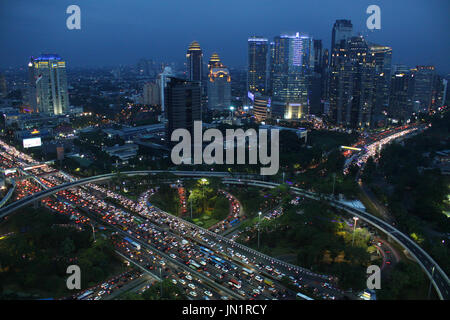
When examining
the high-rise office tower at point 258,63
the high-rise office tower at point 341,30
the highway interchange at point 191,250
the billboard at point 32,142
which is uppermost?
the high-rise office tower at point 341,30

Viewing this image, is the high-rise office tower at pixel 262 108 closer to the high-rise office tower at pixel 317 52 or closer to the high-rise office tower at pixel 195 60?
the high-rise office tower at pixel 195 60

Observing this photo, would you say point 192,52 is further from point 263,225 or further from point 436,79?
point 263,225

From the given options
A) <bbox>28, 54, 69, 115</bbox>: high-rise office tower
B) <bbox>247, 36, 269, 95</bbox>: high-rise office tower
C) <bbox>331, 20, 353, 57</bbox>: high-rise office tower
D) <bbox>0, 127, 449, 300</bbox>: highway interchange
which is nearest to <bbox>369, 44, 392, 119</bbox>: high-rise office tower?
<bbox>331, 20, 353, 57</bbox>: high-rise office tower

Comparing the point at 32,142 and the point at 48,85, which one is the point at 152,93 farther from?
the point at 32,142

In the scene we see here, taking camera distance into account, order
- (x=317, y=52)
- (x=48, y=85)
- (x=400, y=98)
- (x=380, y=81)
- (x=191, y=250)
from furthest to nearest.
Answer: (x=317, y=52)
(x=400, y=98)
(x=380, y=81)
(x=48, y=85)
(x=191, y=250)

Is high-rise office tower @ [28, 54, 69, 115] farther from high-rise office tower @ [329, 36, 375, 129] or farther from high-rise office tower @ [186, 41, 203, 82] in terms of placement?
high-rise office tower @ [329, 36, 375, 129]

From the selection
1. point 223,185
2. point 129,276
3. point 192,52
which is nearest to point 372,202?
point 223,185

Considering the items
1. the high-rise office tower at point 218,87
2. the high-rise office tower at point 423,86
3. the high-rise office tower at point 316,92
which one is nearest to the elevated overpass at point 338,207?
the high-rise office tower at point 218,87

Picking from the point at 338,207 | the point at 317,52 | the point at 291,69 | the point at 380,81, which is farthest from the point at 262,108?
the point at 338,207
